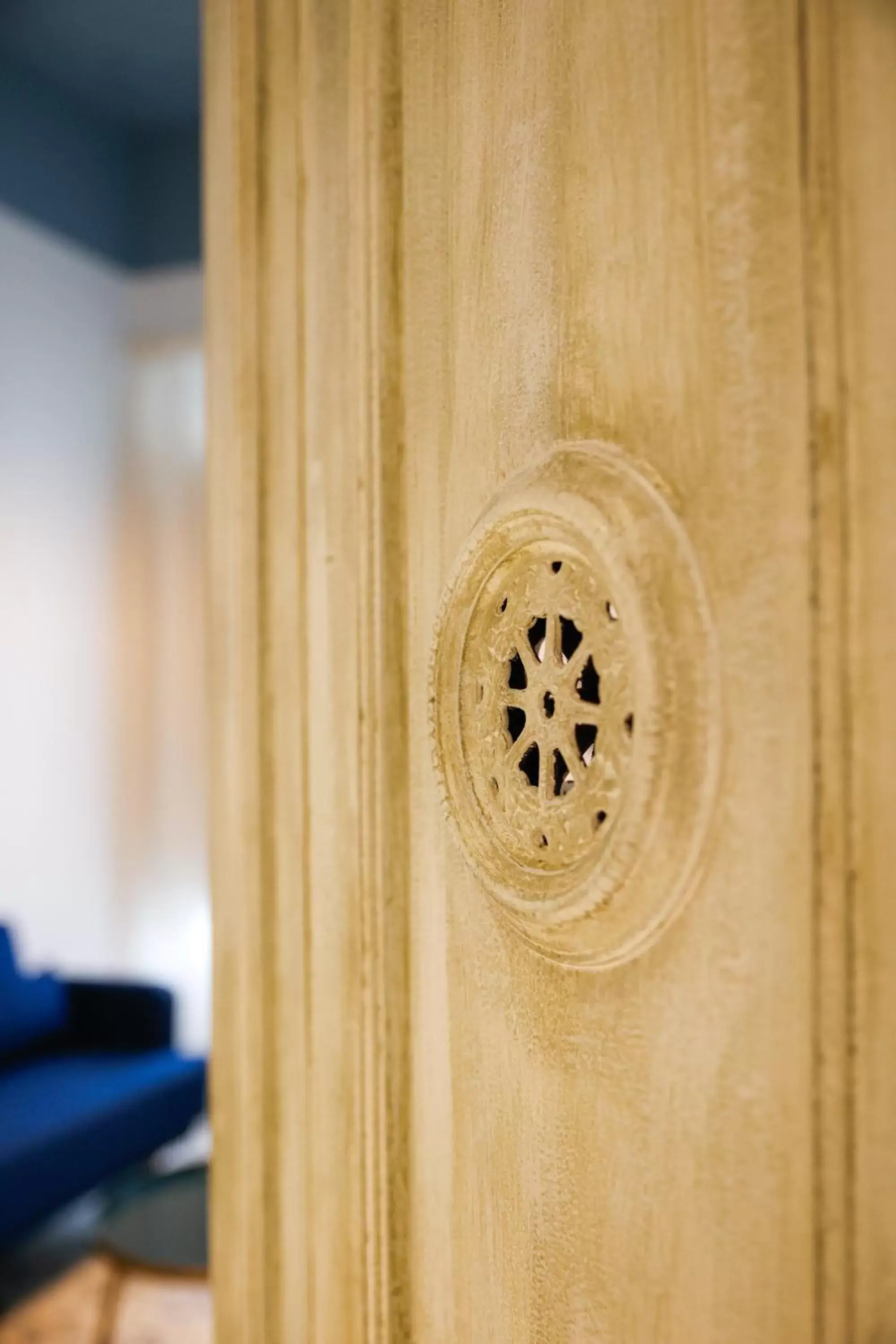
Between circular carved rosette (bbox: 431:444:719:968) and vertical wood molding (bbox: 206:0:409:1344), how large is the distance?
8cm

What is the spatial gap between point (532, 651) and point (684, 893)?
0.12 metres

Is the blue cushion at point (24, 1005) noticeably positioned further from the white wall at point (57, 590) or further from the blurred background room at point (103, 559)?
the white wall at point (57, 590)

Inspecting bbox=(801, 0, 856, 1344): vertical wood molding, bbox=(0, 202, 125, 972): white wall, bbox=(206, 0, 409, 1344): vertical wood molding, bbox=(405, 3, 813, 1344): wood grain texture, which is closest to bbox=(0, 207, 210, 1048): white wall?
bbox=(0, 202, 125, 972): white wall

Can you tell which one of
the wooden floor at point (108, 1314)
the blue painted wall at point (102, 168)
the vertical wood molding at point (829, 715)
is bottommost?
the wooden floor at point (108, 1314)

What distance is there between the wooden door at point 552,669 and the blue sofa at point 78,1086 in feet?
7.04

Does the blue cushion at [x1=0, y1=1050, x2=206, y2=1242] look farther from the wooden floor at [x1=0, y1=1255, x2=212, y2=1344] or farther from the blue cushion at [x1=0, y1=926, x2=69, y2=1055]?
the wooden floor at [x1=0, y1=1255, x2=212, y2=1344]

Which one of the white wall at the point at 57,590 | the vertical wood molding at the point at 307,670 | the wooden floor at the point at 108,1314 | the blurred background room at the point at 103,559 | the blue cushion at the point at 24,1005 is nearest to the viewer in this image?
the vertical wood molding at the point at 307,670

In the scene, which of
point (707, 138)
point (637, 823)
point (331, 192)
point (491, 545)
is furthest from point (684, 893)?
point (331, 192)

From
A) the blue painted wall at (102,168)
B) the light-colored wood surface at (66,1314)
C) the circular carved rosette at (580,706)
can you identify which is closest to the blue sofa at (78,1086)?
the light-colored wood surface at (66,1314)

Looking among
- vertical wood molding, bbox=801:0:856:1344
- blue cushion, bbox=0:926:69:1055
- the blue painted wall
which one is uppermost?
the blue painted wall

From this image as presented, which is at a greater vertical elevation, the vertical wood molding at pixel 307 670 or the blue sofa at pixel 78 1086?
the vertical wood molding at pixel 307 670

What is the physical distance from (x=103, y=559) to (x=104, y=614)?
0.60 ft

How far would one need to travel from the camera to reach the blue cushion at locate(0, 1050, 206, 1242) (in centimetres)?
248

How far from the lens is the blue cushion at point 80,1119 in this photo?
248 cm
